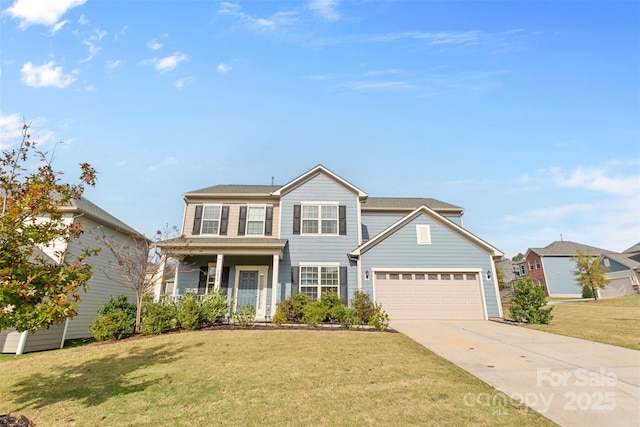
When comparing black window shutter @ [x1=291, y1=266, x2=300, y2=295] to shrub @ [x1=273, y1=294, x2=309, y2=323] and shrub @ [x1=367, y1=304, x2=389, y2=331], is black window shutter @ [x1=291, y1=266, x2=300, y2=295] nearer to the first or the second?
shrub @ [x1=273, y1=294, x2=309, y2=323]

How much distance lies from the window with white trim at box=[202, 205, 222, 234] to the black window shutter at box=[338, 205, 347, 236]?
6.99 metres

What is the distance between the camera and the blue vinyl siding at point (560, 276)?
125ft

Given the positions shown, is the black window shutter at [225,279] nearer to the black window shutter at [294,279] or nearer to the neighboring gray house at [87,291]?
the black window shutter at [294,279]

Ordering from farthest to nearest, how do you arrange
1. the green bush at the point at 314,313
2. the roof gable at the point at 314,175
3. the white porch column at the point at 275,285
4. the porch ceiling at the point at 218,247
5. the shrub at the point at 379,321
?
1. the roof gable at the point at 314,175
2. the white porch column at the point at 275,285
3. the porch ceiling at the point at 218,247
4. the green bush at the point at 314,313
5. the shrub at the point at 379,321

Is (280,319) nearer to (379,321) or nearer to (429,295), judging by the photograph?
(379,321)

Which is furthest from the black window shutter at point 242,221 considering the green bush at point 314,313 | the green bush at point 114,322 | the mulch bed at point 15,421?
the mulch bed at point 15,421

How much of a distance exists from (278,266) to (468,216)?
12546mm

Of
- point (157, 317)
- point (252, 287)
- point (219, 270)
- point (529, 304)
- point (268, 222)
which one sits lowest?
point (157, 317)

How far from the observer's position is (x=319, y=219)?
52.2 feet

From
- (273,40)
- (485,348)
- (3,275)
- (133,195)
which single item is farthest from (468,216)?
(133,195)

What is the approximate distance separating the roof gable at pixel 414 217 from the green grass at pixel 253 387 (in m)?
6.22

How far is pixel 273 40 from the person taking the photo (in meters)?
11.8

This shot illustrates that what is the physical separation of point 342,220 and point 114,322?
11.0m

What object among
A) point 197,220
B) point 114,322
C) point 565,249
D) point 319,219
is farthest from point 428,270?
point 565,249
